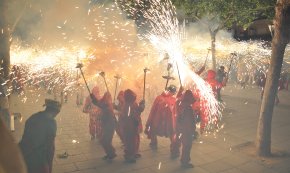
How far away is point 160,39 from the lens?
10.6 meters

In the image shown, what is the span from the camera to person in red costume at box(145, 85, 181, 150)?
7.57 metres

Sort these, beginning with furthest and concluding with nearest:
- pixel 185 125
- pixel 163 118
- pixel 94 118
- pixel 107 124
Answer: pixel 94 118, pixel 163 118, pixel 107 124, pixel 185 125

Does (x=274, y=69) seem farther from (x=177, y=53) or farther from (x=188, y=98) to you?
(x=177, y=53)

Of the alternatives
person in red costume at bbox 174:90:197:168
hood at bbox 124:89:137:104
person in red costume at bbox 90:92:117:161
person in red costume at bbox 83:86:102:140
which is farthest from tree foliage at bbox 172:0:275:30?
person in red costume at bbox 83:86:102:140

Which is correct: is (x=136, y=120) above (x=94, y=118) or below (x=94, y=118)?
above

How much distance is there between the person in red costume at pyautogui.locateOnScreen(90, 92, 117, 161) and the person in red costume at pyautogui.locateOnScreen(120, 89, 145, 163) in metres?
0.34

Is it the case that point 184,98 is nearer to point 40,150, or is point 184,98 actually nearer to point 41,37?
point 40,150

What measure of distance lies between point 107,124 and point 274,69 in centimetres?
414

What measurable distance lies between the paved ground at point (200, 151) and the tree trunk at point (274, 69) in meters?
0.42

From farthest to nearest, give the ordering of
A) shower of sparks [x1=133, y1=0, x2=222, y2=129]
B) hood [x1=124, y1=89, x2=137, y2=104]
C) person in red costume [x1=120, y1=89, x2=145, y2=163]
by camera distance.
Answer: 1. shower of sparks [x1=133, y1=0, x2=222, y2=129]
2. hood [x1=124, y1=89, x2=137, y2=104]
3. person in red costume [x1=120, y1=89, x2=145, y2=163]

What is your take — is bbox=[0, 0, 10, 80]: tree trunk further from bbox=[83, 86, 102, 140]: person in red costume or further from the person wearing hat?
the person wearing hat

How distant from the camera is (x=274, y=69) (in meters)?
6.88

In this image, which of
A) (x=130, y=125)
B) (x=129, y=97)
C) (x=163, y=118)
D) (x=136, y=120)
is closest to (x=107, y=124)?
(x=130, y=125)

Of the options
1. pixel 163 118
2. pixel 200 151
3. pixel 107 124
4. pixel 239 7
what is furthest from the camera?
pixel 239 7
